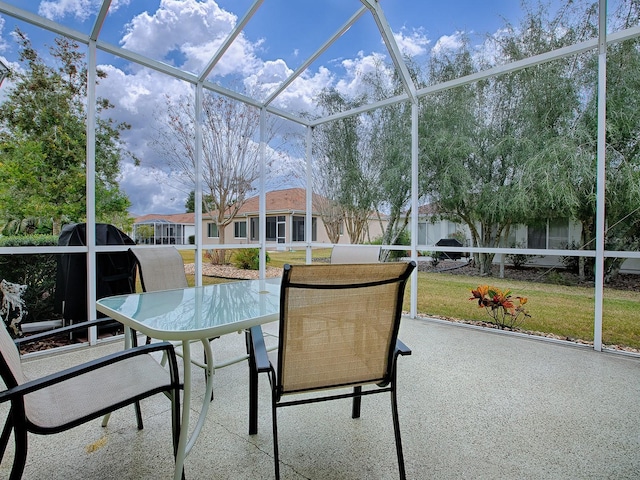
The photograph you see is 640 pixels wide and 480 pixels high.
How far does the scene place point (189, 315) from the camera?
1839mm

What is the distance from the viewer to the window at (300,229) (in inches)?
232

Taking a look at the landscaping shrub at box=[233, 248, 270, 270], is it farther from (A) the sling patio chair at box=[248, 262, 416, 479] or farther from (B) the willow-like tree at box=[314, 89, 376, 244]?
(A) the sling patio chair at box=[248, 262, 416, 479]

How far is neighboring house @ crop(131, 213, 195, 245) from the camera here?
3.94 meters

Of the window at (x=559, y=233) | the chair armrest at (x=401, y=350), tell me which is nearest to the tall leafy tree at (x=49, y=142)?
the chair armrest at (x=401, y=350)

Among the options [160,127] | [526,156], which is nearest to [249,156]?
[160,127]

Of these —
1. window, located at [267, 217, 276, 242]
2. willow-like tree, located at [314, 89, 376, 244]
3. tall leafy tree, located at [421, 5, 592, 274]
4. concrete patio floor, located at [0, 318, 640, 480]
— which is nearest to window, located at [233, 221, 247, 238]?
window, located at [267, 217, 276, 242]

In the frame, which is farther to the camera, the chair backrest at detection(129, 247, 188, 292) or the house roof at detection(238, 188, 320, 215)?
the house roof at detection(238, 188, 320, 215)

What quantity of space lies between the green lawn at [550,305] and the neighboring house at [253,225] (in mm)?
346

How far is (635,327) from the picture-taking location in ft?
11.6

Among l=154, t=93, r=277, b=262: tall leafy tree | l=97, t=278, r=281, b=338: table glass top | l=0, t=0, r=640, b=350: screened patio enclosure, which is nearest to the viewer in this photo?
l=97, t=278, r=281, b=338: table glass top

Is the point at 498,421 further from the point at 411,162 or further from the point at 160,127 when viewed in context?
the point at 160,127

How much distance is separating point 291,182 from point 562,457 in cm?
496

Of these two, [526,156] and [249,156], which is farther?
[249,156]

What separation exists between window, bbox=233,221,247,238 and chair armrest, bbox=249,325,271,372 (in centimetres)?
323
